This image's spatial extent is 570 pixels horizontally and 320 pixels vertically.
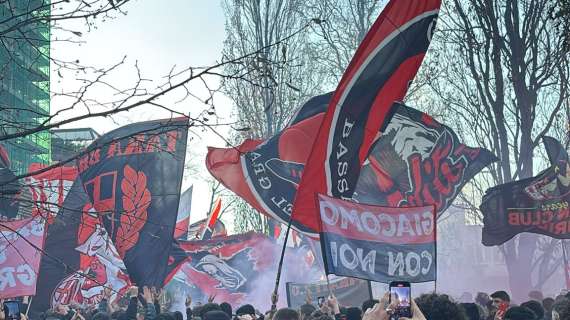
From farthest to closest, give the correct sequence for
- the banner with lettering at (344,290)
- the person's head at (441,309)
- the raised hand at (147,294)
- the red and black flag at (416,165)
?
1. the red and black flag at (416,165)
2. the banner with lettering at (344,290)
3. the raised hand at (147,294)
4. the person's head at (441,309)

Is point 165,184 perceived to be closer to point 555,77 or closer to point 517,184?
point 517,184

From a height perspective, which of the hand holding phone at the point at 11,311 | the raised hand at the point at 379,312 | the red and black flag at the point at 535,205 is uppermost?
the red and black flag at the point at 535,205

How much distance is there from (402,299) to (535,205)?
372 inches

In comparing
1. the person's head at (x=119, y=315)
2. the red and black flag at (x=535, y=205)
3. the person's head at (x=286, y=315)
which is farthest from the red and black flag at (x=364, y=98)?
the red and black flag at (x=535, y=205)

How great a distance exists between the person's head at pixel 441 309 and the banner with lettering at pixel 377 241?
2.17 m

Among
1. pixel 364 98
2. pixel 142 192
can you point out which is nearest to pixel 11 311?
pixel 364 98

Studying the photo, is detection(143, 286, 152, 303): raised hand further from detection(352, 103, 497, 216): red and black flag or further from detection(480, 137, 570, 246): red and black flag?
detection(480, 137, 570, 246): red and black flag

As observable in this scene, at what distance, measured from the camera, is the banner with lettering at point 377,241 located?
835 centimetres

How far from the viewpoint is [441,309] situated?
597 centimetres

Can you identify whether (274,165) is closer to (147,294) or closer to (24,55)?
(147,294)

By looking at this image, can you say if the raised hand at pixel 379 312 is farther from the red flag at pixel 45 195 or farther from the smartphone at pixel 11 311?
the smartphone at pixel 11 311

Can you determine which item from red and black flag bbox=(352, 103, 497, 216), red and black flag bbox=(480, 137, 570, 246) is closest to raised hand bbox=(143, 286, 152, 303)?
red and black flag bbox=(352, 103, 497, 216)

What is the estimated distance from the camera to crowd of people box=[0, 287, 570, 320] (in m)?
5.76

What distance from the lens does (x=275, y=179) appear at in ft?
44.6
